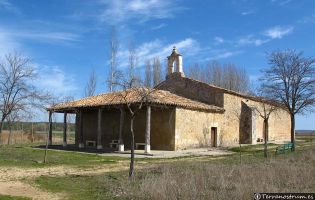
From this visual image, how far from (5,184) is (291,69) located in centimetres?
2125

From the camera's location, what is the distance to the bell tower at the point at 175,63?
34.2m

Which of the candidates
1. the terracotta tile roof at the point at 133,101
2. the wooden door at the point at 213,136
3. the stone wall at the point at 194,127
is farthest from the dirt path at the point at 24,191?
the wooden door at the point at 213,136

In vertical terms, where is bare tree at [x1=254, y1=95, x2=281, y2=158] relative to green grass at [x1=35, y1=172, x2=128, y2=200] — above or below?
above

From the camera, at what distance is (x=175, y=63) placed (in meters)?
34.8

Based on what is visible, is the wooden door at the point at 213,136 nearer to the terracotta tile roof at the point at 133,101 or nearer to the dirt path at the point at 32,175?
the terracotta tile roof at the point at 133,101

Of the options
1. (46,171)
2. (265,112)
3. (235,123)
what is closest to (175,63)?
(235,123)

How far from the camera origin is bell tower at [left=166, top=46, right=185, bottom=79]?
3425 cm

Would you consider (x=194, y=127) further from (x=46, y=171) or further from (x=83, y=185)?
(x=83, y=185)

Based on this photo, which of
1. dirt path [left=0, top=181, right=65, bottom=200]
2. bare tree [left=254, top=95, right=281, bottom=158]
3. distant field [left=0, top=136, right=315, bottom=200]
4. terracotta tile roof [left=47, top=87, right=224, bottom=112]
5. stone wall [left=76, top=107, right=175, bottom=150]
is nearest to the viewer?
distant field [left=0, top=136, right=315, bottom=200]

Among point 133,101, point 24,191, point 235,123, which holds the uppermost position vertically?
point 133,101

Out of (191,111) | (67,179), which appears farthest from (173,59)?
(67,179)

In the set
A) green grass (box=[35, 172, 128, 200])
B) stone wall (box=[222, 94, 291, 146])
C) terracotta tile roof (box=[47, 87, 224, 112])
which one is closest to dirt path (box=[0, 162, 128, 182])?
green grass (box=[35, 172, 128, 200])

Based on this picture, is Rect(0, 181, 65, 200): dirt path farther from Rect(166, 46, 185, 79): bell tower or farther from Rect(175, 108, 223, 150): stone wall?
Rect(166, 46, 185, 79): bell tower

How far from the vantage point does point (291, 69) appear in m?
27.4
